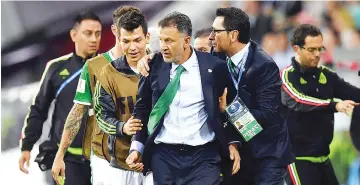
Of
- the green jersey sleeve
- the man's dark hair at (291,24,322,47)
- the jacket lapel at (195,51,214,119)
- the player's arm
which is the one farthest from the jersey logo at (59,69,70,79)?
the jacket lapel at (195,51,214,119)

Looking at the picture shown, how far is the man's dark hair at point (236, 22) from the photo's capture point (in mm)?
7199

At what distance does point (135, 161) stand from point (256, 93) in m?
0.95

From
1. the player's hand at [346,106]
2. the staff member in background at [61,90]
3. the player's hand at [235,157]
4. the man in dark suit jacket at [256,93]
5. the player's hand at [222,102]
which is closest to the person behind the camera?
the player's hand at [235,157]

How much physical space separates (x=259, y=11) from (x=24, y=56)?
276 centimetres

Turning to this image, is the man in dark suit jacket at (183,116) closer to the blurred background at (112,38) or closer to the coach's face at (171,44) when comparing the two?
the coach's face at (171,44)

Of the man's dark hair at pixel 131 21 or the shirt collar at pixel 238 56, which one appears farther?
the man's dark hair at pixel 131 21

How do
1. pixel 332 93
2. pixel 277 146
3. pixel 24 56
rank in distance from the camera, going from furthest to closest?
1. pixel 24 56
2. pixel 332 93
3. pixel 277 146

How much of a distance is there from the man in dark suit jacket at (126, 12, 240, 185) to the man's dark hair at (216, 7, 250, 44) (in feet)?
1.30

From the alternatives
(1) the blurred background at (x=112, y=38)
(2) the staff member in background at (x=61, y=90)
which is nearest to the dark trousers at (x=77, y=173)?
(2) the staff member in background at (x=61, y=90)

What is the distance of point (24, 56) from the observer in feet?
40.2

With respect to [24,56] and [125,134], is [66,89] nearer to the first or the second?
[125,134]

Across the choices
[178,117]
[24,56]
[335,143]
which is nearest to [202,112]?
[178,117]

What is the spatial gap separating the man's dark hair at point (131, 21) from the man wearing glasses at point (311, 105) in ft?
6.08

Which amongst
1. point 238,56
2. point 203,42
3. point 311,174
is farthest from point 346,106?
point 238,56
